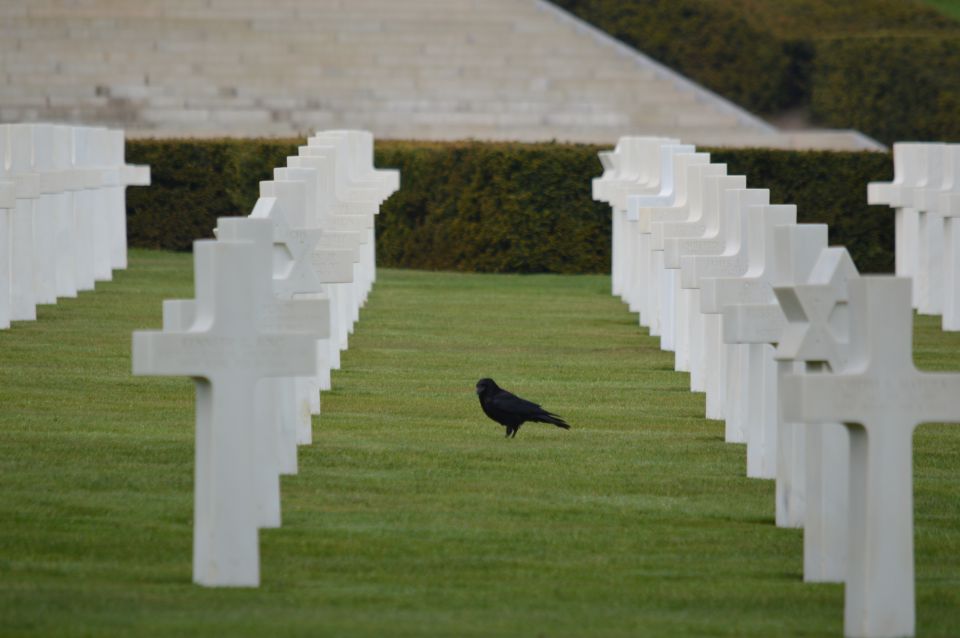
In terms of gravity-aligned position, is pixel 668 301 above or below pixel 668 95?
A: below

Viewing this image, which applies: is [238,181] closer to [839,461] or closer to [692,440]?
[692,440]

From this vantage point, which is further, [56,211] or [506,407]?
[56,211]

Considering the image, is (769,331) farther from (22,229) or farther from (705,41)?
(705,41)

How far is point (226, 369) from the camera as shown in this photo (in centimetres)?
575

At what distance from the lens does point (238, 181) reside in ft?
77.0

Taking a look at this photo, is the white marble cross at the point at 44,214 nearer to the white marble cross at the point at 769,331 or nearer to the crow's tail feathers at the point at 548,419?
the crow's tail feathers at the point at 548,419

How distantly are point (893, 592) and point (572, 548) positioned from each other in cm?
158

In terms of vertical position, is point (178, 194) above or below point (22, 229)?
above

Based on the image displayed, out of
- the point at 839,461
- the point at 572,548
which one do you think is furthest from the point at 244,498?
the point at 839,461

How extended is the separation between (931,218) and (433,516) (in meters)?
10.0

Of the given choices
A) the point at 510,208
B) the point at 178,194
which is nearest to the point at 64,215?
the point at 510,208

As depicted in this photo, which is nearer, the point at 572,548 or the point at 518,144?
the point at 572,548

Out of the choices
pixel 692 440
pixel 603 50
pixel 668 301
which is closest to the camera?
pixel 692 440

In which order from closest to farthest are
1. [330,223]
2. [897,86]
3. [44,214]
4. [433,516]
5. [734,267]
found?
[433,516] < [734,267] < [330,223] < [44,214] < [897,86]
